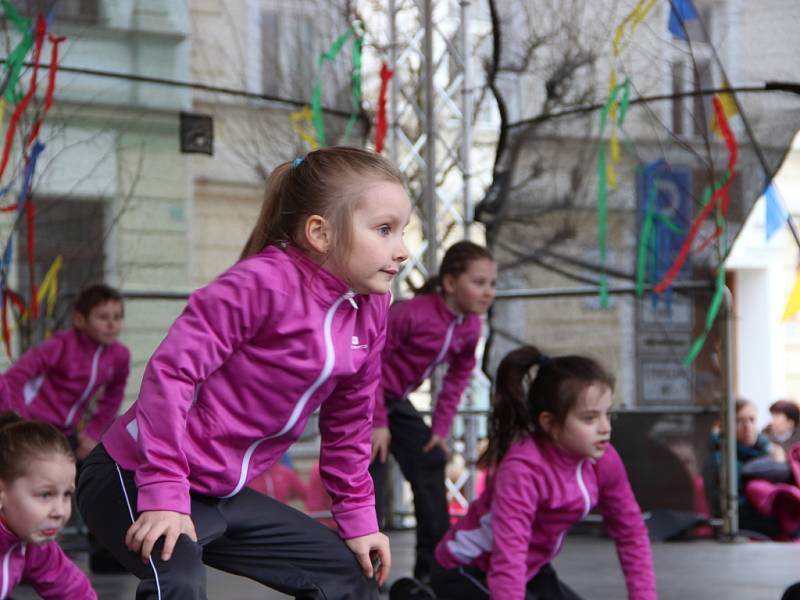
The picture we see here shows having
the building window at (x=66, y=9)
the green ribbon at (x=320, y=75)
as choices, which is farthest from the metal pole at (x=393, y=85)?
the building window at (x=66, y=9)

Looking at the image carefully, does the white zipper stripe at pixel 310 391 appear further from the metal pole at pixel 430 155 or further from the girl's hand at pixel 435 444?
the metal pole at pixel 430 155

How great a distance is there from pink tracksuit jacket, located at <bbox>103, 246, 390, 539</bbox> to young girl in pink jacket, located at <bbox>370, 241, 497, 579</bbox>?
224cm

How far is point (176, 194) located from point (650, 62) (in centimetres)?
245

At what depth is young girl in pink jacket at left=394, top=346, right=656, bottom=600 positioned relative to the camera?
10.9ft

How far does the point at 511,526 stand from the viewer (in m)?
3.33

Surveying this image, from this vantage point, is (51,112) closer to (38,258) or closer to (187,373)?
(38,258)

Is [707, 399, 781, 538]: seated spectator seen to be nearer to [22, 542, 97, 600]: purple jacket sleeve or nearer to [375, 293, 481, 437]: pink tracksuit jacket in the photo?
[375, 293, 481, 437]: pink tracksuit jacket

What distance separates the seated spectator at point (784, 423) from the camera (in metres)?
8.05

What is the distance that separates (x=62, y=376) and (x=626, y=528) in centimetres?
301

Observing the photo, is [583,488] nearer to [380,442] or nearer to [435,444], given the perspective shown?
[380,442]

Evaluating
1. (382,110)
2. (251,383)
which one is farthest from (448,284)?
(251,383)

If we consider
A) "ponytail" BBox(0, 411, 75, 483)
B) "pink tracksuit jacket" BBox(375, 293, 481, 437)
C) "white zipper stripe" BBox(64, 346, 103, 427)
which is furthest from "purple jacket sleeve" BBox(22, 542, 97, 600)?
"white zipper stripe" BBox(64, 346, 103, 427)

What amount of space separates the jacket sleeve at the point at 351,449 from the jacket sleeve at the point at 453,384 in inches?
98.8

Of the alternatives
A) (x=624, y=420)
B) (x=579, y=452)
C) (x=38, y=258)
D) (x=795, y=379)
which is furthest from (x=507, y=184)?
(x=795, y=379)
